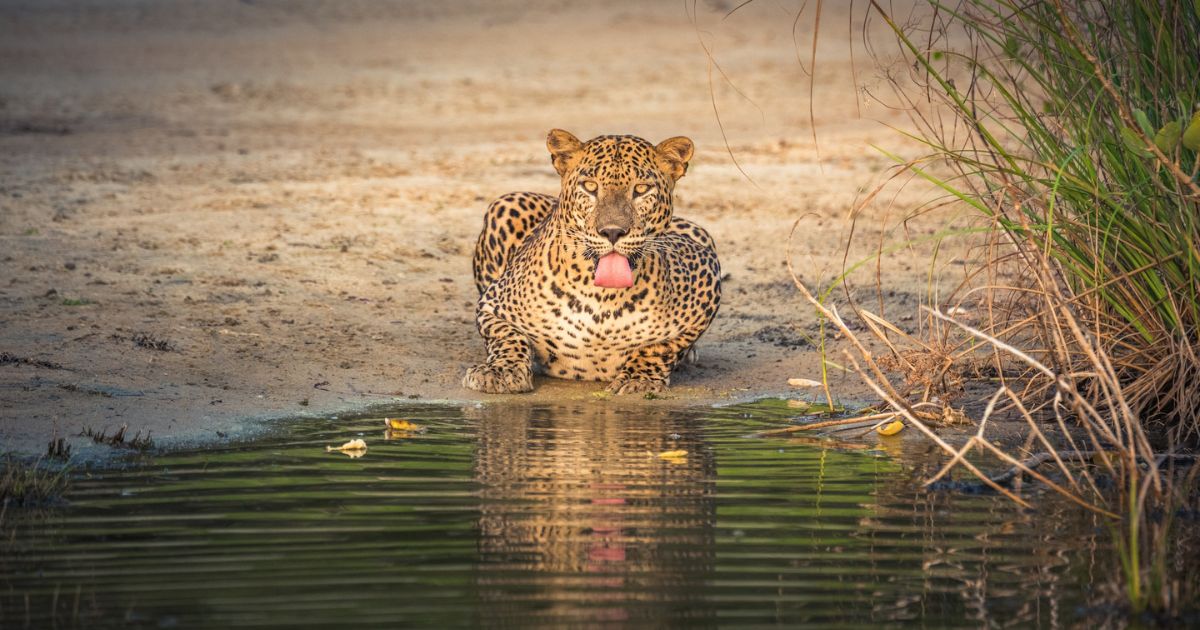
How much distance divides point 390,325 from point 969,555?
18.2ft

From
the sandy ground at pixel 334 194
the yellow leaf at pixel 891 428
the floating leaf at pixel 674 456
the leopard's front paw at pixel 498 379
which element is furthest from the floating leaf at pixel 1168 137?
the leopard's front paw at pixel 498 379

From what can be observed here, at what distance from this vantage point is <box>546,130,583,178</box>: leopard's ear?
853 centimetres

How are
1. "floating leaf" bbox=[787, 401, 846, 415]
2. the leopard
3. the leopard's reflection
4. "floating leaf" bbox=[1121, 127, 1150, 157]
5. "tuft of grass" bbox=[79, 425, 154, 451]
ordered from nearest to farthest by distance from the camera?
the leopard's reflection, "floating leaf" bbox=[1121, 127, 1150, 157], "tuft of grass" bbox=[79, 425, 154, 451], "floating leaf" bbox=[787, 401, 846, 415], the leopard

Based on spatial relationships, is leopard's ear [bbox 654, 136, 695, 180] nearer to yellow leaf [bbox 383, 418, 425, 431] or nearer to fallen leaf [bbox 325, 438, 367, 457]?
yellow leaf [bbox 383, 418, 425, 431]

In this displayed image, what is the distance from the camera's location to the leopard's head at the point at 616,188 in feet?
27.0

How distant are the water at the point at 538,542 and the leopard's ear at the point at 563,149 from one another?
1.98 m

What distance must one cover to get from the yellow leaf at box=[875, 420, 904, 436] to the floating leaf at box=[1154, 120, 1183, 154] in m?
1.88

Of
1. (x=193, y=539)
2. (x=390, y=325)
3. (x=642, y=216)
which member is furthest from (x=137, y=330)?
(x=193, y=539)

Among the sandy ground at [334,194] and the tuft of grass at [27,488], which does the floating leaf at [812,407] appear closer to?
the sandy ground at [334,194]

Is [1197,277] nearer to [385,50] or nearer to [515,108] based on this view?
[515,108]

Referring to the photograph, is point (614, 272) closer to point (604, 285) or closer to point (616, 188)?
point (604, 285)

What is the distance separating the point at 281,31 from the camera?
28.0 meters

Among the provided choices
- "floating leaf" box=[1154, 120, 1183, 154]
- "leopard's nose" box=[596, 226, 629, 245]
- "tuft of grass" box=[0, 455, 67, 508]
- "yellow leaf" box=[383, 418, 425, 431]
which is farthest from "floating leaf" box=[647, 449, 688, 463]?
"tuft of grass" box=[0, 455, 67, 508]

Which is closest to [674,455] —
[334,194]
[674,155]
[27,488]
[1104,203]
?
[1104,203]
